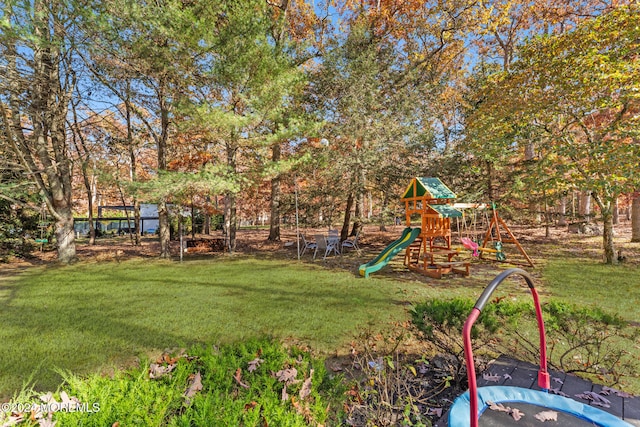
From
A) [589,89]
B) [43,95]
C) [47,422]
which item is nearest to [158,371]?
[47,422]

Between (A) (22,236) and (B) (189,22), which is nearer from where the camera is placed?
(B) (189,22)

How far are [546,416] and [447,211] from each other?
6391 mm

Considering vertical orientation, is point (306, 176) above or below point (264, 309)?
above

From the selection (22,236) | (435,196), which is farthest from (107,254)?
(435,196)

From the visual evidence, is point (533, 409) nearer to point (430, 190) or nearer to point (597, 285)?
point (597, 285)

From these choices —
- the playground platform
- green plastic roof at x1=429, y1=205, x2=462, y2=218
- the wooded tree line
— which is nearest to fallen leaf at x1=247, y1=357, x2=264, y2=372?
the playground platform

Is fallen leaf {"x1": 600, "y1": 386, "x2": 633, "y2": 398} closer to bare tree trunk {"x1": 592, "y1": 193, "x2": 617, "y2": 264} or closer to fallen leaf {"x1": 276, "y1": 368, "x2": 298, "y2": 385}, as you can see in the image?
fallen leaf {"x1": 276, "y1": 368, "x2": 298, "y2": 385}

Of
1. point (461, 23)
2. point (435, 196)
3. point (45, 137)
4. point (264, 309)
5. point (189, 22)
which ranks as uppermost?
point (461, 23)

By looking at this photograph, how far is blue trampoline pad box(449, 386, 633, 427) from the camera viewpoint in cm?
201

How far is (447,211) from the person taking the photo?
7977 millimetres

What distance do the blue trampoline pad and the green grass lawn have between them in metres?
1.76

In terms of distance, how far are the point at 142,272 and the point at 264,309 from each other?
17.5 ft

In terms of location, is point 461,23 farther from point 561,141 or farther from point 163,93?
point 163,93

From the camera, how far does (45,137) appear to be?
9719 mm
